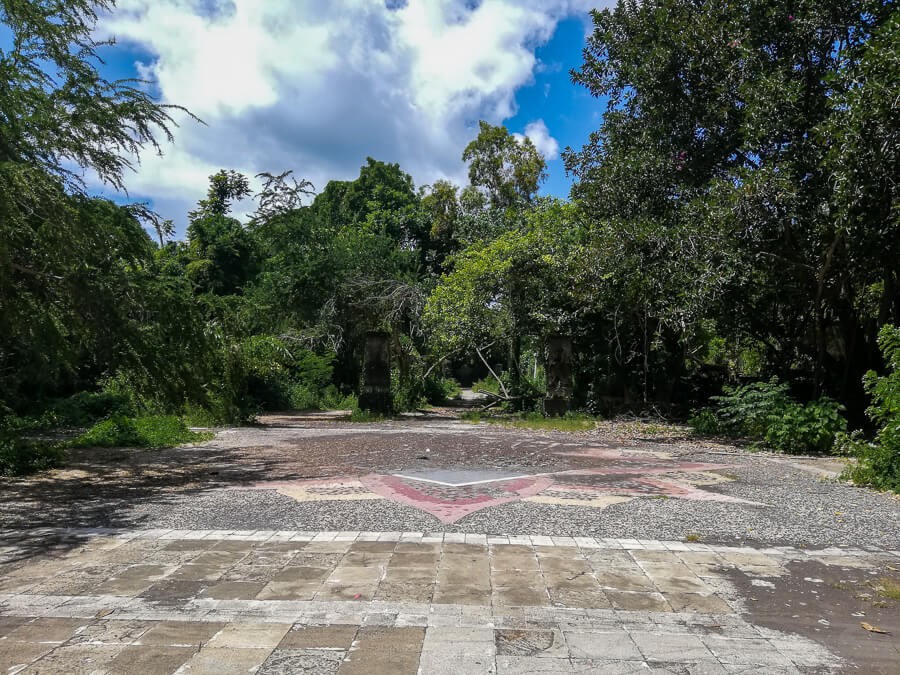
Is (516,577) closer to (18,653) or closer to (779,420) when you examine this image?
(18,653)

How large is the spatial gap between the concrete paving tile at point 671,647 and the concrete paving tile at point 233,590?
229 centimetres

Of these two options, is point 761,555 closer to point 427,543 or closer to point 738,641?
point 738,641

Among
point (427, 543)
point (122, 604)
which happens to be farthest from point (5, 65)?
point (427, 543)

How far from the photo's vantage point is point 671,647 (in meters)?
3.08

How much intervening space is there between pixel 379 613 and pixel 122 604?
1.55 metres

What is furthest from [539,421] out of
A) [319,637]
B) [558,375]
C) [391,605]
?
[319,637]

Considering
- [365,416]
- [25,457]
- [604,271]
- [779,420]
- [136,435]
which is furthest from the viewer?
[365,416]

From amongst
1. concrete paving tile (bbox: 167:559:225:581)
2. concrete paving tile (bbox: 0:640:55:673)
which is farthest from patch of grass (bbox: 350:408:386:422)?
concrete paving tile (bbox: 0:640:55:673)

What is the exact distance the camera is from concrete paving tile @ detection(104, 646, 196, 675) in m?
2.80

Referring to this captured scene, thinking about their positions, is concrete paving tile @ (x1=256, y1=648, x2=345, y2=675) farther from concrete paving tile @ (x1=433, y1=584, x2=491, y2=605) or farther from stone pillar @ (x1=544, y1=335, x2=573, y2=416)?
stone pillar @ (x1=544, y1=335, x2=573, y2=416)

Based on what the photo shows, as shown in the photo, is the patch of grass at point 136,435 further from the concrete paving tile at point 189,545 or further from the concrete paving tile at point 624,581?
the concrete paving tile at point 624,581

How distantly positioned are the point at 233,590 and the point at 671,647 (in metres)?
2.61

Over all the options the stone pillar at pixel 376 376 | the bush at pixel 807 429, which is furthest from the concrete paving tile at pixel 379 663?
the stone pillar at pixel 376 376

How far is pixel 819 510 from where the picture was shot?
233 inches
